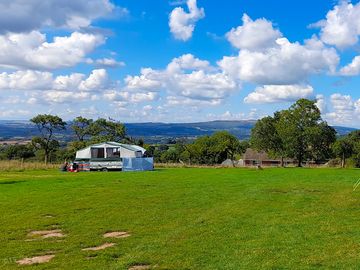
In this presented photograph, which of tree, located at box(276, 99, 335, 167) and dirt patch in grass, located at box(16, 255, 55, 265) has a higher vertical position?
tree, located at box(276, 99, 335, 167)

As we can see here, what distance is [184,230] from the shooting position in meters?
13.8

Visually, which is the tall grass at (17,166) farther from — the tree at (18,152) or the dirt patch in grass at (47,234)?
the dirt patch in grass at (47,234)

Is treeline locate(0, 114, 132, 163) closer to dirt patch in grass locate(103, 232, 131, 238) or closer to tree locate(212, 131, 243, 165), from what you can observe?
tree locate(212, 131, 243, 165)

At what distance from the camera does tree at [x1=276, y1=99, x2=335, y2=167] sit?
69375 millimetres

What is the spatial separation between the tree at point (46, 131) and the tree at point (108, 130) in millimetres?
8317

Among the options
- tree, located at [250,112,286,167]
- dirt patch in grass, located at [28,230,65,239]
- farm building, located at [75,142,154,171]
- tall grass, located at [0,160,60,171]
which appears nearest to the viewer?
dirt patch in grass, located at [28,230,65,239]

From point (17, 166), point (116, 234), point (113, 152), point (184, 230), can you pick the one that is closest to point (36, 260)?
point (116, 234)

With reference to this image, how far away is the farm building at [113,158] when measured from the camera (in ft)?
185

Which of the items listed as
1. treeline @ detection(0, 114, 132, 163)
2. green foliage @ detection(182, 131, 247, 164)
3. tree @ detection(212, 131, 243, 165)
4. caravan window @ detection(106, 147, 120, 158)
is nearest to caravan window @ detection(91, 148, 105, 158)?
caravan window @ detection(106, 147, 120, 158)

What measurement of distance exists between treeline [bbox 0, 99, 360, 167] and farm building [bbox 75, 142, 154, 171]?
1342cm

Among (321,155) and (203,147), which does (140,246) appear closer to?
(321,155)

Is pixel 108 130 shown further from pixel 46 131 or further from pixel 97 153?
pixel 97 153

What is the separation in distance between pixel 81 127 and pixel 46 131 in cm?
959

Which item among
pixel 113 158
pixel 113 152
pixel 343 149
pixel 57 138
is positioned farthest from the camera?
pixel 57 138
